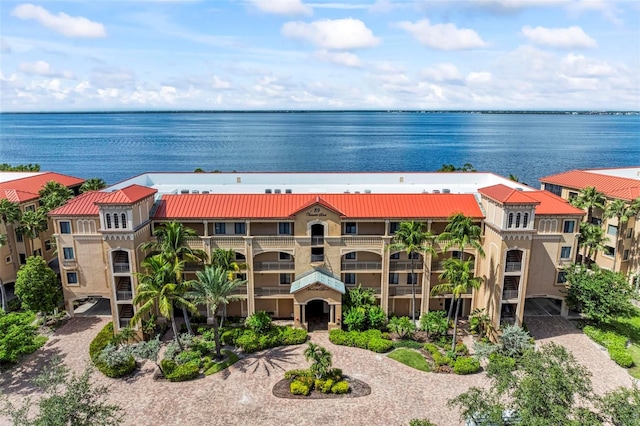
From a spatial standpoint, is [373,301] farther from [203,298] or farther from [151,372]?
[151,372]

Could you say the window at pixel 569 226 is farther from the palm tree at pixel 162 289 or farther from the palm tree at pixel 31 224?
the palm tree at pixel 31 224

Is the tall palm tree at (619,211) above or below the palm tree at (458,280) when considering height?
above

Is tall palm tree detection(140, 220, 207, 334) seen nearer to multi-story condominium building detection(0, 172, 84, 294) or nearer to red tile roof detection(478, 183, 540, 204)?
multi-story condominium building detection(0, 172, 84, 294)

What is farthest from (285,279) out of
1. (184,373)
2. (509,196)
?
(509,196)

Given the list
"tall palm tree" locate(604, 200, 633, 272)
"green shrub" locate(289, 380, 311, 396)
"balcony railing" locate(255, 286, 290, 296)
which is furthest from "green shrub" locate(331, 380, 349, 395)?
"tall palm tree" locate(604, 200, 633, 272)

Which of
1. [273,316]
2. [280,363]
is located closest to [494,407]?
[280,363]

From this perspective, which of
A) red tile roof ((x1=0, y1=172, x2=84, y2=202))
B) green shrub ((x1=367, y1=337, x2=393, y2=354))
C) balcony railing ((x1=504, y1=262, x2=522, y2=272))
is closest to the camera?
green shrub ((x1=367, y1=337, x2=393, y2=354))

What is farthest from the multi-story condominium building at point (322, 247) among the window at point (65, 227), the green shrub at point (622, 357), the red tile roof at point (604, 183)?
the red tile roof at point (604, 183)

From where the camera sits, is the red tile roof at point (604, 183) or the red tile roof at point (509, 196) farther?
the red tile roof at point (604, 183)
